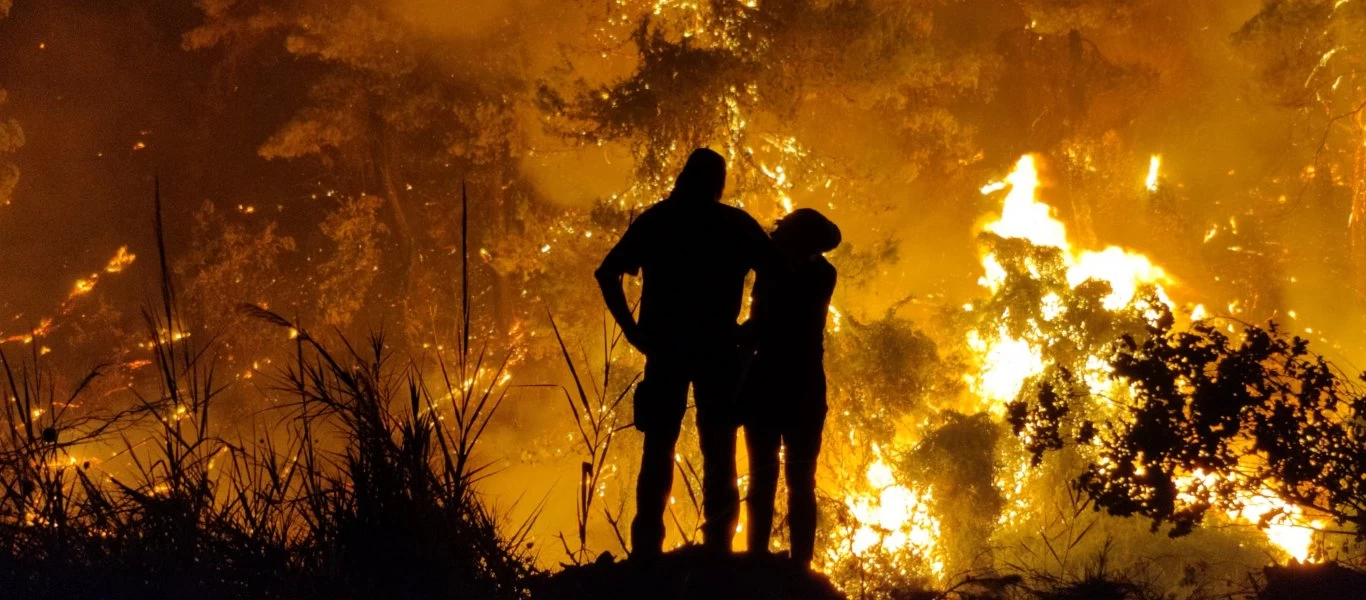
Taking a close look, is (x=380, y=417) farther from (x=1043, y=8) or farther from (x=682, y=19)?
(x=1043, y=8)

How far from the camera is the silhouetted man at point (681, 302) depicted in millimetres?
3867

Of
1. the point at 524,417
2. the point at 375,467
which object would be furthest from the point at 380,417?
the point at 524,417

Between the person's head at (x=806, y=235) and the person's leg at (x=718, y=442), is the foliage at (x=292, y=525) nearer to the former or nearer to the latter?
the person's leg at (x=718, y=442)

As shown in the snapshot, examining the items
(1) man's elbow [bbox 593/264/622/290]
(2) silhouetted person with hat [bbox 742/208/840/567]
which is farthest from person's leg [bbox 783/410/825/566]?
(1) man's elbow [bbox 593/264/622/290]

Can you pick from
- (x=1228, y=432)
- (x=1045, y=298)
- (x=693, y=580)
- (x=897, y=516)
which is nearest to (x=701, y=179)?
(x=693, y=580)

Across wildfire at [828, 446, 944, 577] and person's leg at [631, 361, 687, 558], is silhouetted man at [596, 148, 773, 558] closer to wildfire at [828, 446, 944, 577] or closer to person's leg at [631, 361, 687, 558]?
person's leg at [631, 361, 687, 558]

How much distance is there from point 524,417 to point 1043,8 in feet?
51.7

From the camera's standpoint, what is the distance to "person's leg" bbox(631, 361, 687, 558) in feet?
12.7

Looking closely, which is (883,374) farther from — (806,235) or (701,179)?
(701,179)

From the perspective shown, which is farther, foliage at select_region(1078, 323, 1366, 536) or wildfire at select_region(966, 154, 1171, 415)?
wildfire at select_region(966, 154, 1171, 415)

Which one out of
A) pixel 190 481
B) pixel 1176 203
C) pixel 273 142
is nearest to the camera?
pixel 190 481

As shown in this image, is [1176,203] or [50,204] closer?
[1176,203]

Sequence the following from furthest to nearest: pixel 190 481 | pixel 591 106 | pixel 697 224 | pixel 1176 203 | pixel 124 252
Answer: pixel 124 252
pixel 1176 203
pixel 591 106
pixel 697 224
pixel 190 481

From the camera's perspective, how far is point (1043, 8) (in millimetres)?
17281
